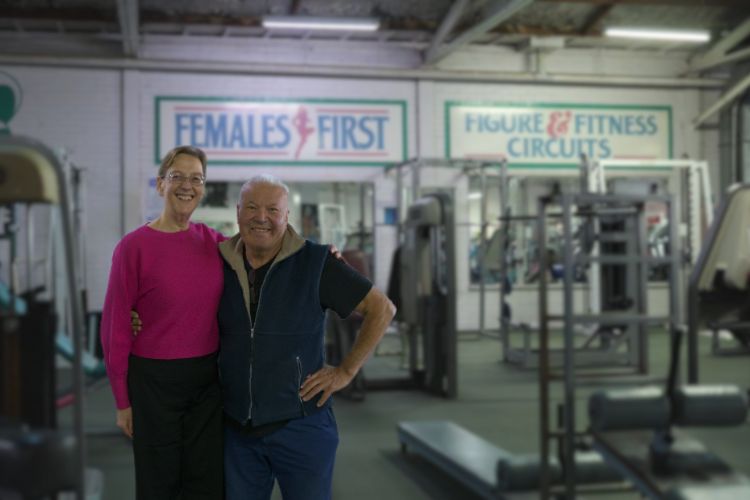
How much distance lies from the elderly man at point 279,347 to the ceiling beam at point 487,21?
691 cm

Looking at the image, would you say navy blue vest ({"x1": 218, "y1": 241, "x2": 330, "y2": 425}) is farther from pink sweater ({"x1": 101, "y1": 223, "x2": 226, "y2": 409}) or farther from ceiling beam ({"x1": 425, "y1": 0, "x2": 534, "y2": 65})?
ceiling beam ({"x1": 425, "y1": 0, "x2": 534, "y2": 65})

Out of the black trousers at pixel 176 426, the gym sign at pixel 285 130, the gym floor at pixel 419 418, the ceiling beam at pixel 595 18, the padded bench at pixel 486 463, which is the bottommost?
the gym floor at pixel 419 418

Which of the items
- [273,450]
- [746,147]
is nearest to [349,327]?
[273,450]

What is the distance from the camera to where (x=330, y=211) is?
10812 millimetres

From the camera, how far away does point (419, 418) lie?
239 inches

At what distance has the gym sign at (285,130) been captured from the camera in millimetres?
10484

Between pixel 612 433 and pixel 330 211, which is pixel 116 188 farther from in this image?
pixel 612 433

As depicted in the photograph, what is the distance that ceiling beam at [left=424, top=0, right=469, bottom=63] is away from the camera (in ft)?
30.7

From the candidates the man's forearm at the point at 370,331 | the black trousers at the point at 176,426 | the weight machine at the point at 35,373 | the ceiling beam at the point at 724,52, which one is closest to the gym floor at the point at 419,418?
the black trousers at the point at 176,426

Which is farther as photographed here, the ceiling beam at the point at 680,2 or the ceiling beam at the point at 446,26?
the ceiling beam at the point at 680,2

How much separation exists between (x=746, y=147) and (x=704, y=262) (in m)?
8.36

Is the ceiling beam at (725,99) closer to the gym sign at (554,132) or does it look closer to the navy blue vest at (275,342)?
the gym sign at (554,132)

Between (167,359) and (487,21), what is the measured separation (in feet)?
25.7

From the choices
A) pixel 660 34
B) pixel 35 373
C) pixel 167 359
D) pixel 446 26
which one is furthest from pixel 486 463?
pixel 660 34
